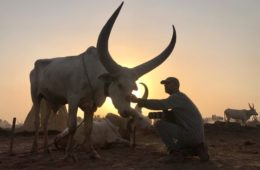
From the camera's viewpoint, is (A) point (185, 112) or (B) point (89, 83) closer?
(A) point (185, 112)

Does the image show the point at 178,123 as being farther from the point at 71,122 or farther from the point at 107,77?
the point at 71,122

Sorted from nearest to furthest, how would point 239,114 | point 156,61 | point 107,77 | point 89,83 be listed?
point 107,77 → point 156,61 → point 89,83 → point 239,114

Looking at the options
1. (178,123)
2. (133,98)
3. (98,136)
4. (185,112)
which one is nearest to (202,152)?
(178,123)

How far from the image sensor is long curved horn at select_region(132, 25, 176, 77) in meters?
7.66

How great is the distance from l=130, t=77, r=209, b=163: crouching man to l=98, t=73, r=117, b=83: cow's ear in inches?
22.7

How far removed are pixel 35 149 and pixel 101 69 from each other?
113 inches

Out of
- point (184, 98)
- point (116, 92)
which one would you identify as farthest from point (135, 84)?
point (184, 98)

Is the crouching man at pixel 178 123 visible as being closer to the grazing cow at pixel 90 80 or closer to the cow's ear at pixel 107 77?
the grazing cow at pixel 90 80

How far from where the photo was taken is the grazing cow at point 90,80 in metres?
7.23

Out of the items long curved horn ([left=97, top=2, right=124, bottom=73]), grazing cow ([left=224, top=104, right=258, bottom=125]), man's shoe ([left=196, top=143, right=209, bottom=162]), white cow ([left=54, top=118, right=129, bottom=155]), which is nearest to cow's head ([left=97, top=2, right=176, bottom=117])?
long curved horn ([left=97, top=2, right=124, bottom=73])

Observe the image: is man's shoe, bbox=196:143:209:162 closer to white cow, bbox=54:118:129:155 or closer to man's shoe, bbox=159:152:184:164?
man's shoe, bbox=159:152:184:164

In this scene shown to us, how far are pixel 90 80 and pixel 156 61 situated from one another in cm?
124

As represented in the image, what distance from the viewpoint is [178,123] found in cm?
718

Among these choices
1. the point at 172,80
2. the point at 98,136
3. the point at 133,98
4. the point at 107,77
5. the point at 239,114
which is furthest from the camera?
the point at 239,114
